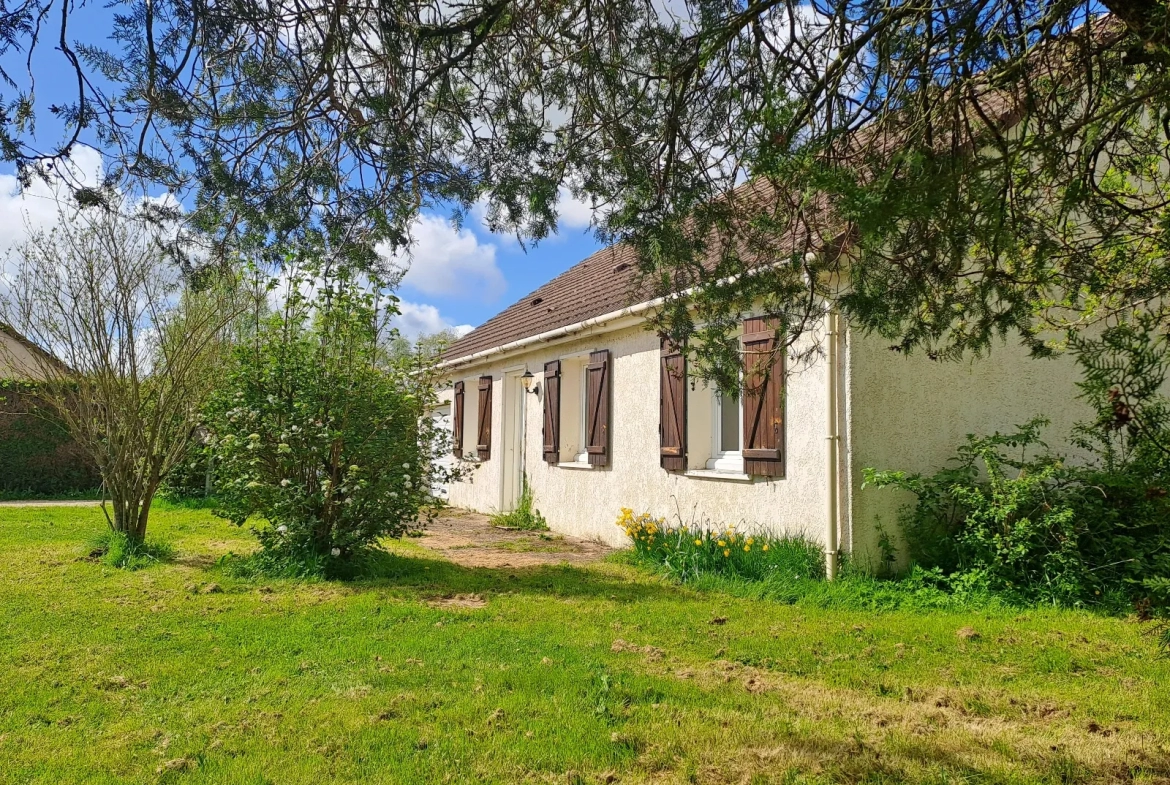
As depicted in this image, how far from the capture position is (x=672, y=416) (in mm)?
8750

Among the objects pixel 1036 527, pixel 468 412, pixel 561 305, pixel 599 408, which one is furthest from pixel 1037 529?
pixel 468 412

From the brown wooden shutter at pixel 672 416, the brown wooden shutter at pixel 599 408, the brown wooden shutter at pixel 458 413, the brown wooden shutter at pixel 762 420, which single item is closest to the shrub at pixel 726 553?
the brown wooden shutter at pixel 762 420

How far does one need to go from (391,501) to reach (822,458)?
383 centimetres

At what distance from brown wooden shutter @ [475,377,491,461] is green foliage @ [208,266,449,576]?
5985mm

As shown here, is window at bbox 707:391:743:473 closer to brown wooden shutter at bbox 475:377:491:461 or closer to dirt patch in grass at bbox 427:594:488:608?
dirt patch in grass at bbox 427:594:488:608

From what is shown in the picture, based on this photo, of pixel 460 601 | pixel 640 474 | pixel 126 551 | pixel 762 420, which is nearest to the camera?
pixel 460 601

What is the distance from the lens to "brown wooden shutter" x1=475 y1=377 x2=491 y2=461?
44.1 ft

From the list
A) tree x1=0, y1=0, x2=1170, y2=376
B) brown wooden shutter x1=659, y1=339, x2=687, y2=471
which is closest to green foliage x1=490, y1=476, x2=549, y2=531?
brown wooden shutter x1=659, y1=339, x2=687, y2=471

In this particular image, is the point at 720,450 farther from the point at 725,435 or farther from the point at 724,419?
the point at 724,419

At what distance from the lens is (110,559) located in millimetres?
7758

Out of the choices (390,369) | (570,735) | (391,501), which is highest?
(390,369)

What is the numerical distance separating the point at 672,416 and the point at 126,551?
5721 mm

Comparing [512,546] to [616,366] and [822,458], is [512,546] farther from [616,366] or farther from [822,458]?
[822,458]

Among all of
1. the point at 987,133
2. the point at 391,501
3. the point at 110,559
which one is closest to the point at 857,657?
the point at 987,133
